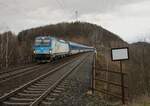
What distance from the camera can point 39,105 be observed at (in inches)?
448

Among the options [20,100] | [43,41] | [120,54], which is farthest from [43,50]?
[20,100]

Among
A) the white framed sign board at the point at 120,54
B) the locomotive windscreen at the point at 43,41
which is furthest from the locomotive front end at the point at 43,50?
the white framed sign board at the point at 120,54

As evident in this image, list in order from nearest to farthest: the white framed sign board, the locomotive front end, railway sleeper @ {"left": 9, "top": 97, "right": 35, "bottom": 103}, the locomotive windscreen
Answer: railway sleeper @ {"left": 9, "top": 97, "right": 35, "bottom": 103} → the white framed sign board → the locomotive front end → the locomotive windscreen

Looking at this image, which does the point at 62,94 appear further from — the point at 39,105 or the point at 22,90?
the point at 39,105

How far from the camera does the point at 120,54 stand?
14.0 metres

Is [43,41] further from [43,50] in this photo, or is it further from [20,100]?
[20,100]

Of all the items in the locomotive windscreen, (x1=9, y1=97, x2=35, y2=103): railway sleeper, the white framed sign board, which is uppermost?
the locomotive windscreen

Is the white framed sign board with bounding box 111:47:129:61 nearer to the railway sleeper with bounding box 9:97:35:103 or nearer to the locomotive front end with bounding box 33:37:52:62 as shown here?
the railway sleeper with bounding box 9:97:35:103

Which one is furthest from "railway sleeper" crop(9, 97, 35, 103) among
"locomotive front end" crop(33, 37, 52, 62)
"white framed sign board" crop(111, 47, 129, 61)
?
"locomotive front end" crop(33, 37, 52, 62)

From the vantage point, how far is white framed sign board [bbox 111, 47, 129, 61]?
547 inches

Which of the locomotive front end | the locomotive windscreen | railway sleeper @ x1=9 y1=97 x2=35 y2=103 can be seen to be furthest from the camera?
the locomotive windscreen

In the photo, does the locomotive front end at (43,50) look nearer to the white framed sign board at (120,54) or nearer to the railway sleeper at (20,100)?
the white framed sign board at (120,54)

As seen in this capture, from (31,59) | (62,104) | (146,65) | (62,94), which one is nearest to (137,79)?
(146,65)

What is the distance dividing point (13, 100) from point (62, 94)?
9.74 ft
